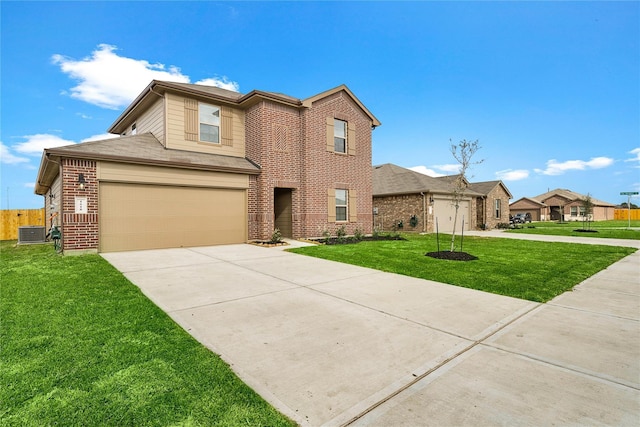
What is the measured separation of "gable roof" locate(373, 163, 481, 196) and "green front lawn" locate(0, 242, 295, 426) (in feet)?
62.5

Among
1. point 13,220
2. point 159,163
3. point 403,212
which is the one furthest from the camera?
point 403,212

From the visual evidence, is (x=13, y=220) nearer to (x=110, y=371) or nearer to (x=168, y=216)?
(x=168, y=216)

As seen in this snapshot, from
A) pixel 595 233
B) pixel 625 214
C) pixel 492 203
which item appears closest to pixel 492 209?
pixel 492 203

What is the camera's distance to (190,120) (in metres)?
12.7

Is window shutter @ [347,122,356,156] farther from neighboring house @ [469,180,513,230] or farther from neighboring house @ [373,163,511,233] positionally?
neighboring house @ [469,180,513,230]

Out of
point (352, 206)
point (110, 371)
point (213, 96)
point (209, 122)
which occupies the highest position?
point (213, 96)

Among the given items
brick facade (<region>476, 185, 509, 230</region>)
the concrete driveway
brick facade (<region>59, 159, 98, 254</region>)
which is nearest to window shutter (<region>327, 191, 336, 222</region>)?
the concrete driveway

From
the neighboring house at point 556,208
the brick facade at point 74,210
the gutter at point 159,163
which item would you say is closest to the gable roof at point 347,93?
the gutter at point 159,163

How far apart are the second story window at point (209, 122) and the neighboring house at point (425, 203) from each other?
13124 millimetres

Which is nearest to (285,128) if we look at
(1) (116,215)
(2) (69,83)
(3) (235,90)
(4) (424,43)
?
(3) (235,90)

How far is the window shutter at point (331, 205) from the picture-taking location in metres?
14.8

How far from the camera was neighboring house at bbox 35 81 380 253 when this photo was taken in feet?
32.0

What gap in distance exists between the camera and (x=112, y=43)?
40.5ft

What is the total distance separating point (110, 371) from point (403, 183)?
21743mm
